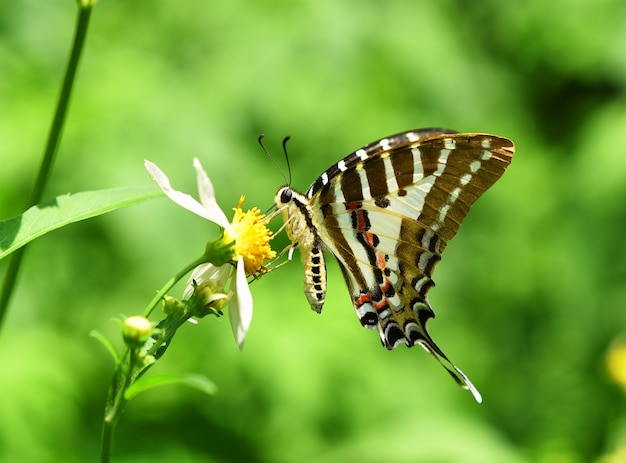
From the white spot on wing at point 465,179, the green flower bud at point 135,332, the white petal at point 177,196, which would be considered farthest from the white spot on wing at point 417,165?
the green flower bud at point 135,332

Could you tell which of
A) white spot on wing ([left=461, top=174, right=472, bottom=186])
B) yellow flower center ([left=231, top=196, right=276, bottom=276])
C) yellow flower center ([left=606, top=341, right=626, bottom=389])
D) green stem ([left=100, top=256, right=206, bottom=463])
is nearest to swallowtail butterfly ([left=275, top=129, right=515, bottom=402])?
white spot on wing ([left=461, top=174, right=472, bottom=186])

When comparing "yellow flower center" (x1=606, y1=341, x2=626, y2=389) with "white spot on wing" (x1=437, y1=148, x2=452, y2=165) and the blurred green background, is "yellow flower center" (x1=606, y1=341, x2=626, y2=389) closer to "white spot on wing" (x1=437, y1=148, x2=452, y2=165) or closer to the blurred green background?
the blurred green background

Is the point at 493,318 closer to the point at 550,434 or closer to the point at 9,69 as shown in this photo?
the point at 550,434

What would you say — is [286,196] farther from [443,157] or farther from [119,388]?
[119,388]

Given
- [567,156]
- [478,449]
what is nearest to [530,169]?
[567,156]

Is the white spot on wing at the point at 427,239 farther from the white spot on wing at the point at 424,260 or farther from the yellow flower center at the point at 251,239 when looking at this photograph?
the yellow flower center at the point at 251,239

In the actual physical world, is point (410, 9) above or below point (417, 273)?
above

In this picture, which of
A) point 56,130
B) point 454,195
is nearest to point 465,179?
point 454,195
